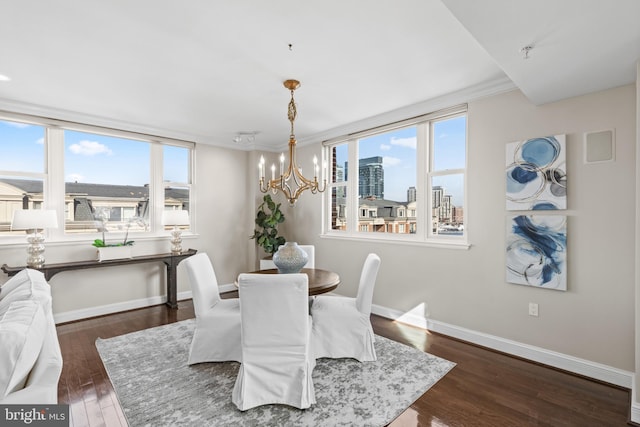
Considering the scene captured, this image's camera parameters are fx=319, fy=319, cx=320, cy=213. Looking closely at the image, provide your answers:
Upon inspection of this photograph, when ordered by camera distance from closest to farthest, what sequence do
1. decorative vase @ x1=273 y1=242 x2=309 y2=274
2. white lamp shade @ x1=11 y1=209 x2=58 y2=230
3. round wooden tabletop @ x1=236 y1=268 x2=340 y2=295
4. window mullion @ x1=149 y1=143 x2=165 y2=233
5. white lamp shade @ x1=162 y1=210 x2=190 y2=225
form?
round wooden tabletop @ x1=236 y1=268 x2=340 y2=295
decorative vase @ x1=273 y1=242 x2=309 y2=274
white lamp shade @ x1=11 y1=209 x2=58 y2=230
white lamp shade @ x1=162 y1=210 x2=190 y2=225
window mullion @ x1=149 y1=143 x2=165 y2=233

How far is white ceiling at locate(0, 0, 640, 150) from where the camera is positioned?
5.97ft

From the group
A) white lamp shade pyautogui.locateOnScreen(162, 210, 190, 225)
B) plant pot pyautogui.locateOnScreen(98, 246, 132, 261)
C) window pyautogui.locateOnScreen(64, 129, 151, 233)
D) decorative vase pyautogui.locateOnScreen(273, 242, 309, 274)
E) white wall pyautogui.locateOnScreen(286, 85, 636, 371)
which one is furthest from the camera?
white lamp shade pyautogui.locateOnScreen(162, 210, 190, 225)

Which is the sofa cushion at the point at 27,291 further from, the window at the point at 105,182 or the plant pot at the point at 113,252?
the window at the point at 105,182

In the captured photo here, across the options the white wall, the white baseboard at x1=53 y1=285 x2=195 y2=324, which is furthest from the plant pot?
the white wall

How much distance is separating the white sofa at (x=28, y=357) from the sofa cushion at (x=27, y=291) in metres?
0.16

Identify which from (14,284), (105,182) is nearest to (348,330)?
(14,284)

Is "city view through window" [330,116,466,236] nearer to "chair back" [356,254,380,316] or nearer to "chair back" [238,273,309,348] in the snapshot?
"chair back" [356,254,380,316]

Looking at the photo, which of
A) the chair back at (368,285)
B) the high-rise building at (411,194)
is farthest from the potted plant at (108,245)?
the high-rise building at (411,194)

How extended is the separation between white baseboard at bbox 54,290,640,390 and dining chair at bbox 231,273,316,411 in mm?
1862

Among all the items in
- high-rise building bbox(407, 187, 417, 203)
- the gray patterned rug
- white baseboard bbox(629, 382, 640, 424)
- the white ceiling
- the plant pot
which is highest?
the white ceiling

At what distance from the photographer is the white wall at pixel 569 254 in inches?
96.2

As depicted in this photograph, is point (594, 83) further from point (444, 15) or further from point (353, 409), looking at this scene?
point (353, 409)

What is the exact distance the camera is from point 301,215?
532 cm

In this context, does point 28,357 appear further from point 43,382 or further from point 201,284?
point 201,284
